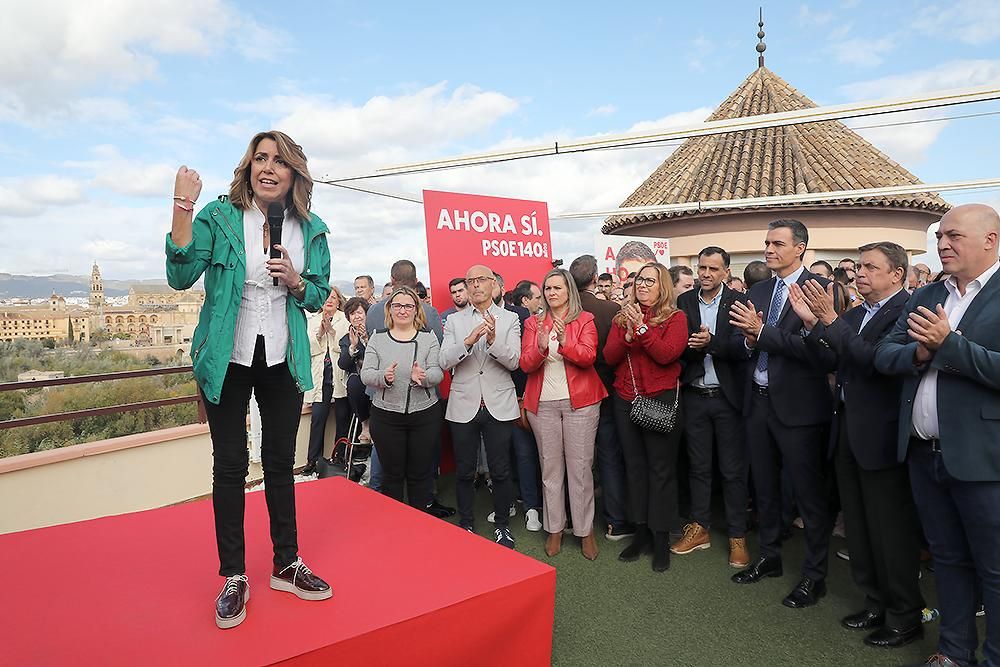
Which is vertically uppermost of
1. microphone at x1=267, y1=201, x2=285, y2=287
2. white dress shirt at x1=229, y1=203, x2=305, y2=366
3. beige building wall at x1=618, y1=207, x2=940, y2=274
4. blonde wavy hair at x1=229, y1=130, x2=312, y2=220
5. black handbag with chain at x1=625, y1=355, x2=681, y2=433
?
beige building wall at x1=618, y1=207, x2=940, y2=274

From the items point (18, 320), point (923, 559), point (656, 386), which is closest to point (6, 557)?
point (656, 386)

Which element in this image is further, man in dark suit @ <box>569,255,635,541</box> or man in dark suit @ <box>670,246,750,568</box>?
man in dark suit @ <box>569,255,635,541</box>

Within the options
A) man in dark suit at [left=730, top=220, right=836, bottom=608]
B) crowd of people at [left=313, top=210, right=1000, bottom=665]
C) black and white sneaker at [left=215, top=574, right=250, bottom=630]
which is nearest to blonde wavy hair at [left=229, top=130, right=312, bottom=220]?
black and white sneaker at [left=215, top=574, right=250, bottom=630]

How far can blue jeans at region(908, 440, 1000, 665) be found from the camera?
2338 millimetres

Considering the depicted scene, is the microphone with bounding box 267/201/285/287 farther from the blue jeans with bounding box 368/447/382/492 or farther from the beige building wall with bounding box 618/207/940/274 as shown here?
the beige building wall with bounding box 618/207/940/274

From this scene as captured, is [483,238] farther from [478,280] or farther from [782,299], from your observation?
[782,299]

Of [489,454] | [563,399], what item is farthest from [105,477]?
[563,399]

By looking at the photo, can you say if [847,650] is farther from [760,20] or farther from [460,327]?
[760,20]

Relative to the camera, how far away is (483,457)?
5.73 meters

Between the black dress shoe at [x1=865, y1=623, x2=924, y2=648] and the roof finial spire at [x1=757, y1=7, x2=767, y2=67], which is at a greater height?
the roof finial spire at [x1=757, y1=7, x2=767, y2=67]

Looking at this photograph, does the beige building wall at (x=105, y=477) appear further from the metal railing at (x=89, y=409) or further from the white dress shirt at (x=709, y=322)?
the white dress shirt at (x=709, y=322)

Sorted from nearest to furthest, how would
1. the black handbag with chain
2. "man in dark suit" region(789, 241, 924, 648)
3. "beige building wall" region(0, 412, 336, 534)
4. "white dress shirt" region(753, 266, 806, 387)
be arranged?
1. "man in dark suit" region(789, 241, 924, 648)
2. "white dress shirt" region(753, 266, 806, 387)
3. the black handbag with chain
4. "beige building wall" region(0, 412, 336, 534)

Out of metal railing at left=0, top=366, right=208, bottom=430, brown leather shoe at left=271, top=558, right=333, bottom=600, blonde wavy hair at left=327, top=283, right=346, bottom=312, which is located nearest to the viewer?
brown leather shoe at left=271, top=558, right=333, bottom=600

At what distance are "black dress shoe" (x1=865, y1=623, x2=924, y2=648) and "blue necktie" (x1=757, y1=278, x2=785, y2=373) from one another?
1.42m
